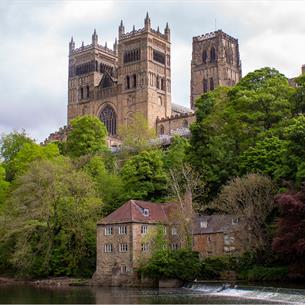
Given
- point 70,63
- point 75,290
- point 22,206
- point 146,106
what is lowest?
point 75,290

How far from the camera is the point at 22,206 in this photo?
66.6 meters

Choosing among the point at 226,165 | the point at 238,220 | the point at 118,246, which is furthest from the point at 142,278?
the point at 226,165

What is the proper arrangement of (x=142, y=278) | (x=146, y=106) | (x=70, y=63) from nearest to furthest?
(x=142, y=278), (x=146, y=106), (x=70, y=63)

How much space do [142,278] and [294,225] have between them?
53.1ft

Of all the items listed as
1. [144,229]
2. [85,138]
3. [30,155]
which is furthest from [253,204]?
[85,138]

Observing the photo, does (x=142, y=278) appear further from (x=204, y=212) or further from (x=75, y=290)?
(x=204, y=212)

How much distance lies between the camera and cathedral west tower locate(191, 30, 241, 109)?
154 meters

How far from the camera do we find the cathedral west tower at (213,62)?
15375 centimetres

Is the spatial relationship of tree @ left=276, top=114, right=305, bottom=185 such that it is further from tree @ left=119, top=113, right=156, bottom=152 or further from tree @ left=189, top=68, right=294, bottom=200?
tree @ left=119, top=113, right=156, bottom=152

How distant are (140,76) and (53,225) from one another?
3064 inches

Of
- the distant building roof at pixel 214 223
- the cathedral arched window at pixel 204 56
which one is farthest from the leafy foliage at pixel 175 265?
the cathedral arched window at pixel 204 56

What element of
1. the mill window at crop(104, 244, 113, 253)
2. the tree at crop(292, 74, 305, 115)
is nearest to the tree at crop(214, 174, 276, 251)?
the tree at crop(292, 74, 305, 115)

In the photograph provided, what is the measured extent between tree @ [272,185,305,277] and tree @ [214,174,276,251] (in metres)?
5.88

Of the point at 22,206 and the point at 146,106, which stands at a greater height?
the point at 146,106
